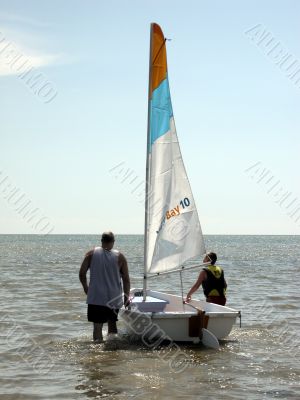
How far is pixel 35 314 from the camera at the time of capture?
1453 cm

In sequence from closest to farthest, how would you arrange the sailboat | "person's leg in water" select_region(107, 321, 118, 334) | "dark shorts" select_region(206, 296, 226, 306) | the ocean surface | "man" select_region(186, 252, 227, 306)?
the ocean surface, "person's leg in water" select_region(107, 321, 118, 334), the sailboat, "man" select_region(186, 252, 227, 306), "dark shorts" select_region(206, 296, 226, 306)

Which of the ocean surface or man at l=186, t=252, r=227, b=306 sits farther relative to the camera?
man at l=186, t=252, r=227, b=306

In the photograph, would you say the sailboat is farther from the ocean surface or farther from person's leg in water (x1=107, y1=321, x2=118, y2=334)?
the ocean surface

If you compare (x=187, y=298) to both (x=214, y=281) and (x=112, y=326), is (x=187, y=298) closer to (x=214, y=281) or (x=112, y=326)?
(x=214, y=281)

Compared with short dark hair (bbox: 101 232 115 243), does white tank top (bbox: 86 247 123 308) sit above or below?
below

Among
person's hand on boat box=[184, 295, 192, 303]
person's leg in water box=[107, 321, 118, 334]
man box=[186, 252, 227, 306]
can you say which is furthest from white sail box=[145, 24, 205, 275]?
person's leg in water box=[107, 321, 118, 334]

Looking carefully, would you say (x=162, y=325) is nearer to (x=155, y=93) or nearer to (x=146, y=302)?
(x=146, y=302)

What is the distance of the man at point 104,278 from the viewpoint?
9.62 metres

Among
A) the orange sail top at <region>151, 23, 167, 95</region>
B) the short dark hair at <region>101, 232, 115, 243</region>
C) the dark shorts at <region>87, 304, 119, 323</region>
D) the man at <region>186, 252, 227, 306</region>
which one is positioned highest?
the orange sail top at <region>151, 23, 167, 95</region>

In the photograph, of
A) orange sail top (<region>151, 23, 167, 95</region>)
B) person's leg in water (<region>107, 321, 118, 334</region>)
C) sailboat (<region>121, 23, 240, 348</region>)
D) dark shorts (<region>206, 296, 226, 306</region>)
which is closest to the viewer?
person's leg in water (<region>107, 321, 118, 334</region>)

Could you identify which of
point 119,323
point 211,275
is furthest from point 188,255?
point 119,323

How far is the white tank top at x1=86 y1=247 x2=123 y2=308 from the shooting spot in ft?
31.6

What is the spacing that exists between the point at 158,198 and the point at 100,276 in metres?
2.00

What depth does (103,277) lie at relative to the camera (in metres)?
9.62
